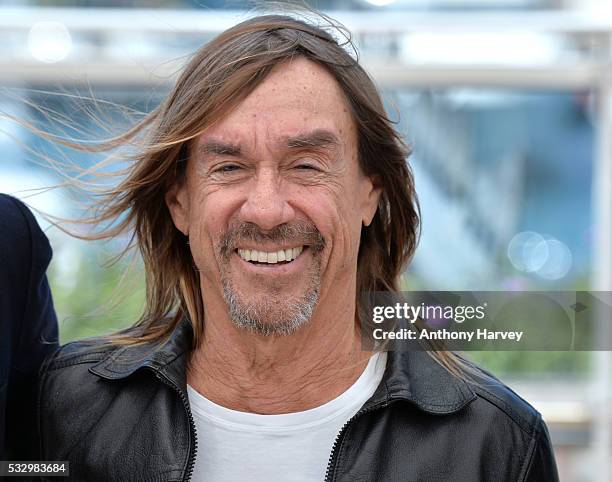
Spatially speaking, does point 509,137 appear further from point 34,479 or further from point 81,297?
point 34,479

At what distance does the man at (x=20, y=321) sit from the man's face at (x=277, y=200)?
36cm

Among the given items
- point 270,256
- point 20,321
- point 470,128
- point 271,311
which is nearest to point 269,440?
point 271,311

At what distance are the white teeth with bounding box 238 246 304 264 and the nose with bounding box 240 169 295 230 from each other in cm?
6

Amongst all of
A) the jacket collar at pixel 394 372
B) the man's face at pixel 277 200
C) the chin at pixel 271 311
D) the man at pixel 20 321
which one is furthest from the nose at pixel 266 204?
the man at pixel 20 321

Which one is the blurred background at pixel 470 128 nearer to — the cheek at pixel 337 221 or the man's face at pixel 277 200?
the man's face at pixel 277 200

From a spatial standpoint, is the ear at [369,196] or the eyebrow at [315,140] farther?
the ear at [369,196]

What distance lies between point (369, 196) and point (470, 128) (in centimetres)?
210

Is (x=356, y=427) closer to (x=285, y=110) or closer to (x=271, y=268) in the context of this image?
(x=271, y=268)

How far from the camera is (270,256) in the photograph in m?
1.82

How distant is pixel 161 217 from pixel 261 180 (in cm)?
38

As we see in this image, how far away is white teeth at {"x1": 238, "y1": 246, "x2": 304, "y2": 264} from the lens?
182 cm

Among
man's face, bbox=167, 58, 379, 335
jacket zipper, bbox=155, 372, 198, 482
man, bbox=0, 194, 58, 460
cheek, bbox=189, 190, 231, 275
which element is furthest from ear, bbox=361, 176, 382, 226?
man, bbox=0, 194, 58, 460

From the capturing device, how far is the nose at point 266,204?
1781 mm

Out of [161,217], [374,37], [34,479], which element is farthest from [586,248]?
[34,479]
